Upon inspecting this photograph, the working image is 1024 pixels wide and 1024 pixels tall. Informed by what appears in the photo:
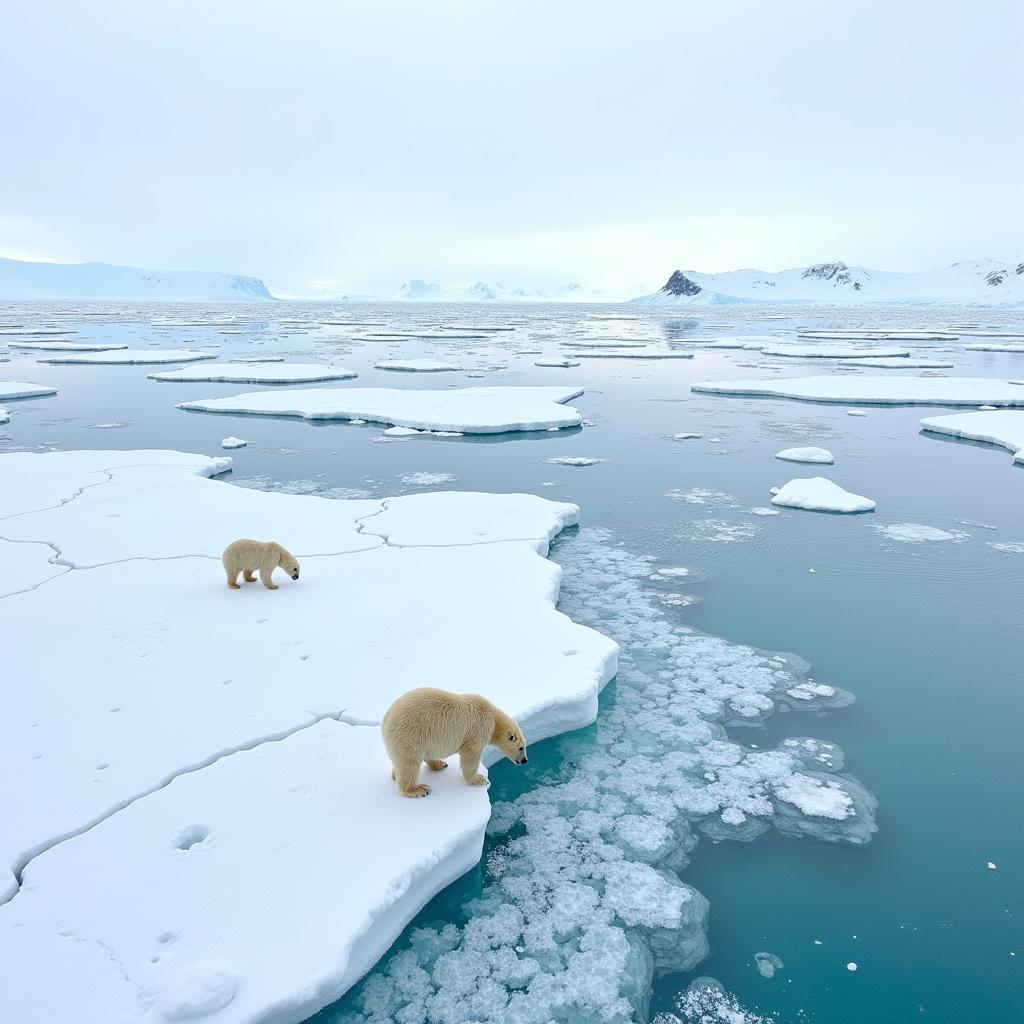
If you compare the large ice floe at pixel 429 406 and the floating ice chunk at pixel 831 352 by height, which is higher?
the large ice floe at pixel 429 406

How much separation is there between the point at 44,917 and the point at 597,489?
9.26 metres

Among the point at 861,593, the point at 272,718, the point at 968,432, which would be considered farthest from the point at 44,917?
the point at 968,432

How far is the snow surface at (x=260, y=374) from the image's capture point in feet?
73.9

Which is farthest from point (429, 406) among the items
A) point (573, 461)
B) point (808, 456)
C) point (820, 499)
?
point (820, 499)

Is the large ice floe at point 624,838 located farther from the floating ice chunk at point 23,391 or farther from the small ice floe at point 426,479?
the floating ice chunk at point 23,391

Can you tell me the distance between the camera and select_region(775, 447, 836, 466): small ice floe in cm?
1298

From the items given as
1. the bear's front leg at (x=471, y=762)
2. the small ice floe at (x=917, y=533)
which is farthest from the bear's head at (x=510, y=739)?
the small ice floe at (x=917, y=533)

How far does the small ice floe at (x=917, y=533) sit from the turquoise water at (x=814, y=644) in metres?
0.17

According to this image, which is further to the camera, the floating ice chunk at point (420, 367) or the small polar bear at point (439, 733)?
the floating ice chunk at point (420, 367)

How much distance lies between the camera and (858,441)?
15.1m

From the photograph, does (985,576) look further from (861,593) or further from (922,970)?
(922,970)

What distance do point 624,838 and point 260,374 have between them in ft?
72.3

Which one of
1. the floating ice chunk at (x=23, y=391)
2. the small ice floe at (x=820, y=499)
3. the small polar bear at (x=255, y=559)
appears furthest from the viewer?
the floating ice chunk at (x=23, y=391)

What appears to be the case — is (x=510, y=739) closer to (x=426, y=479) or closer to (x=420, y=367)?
(x=426, y=479)
